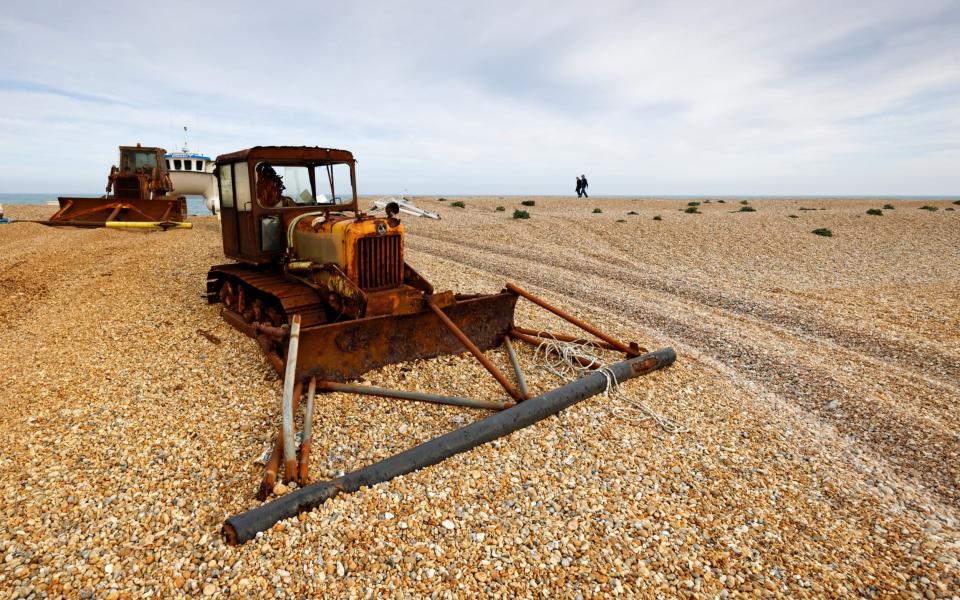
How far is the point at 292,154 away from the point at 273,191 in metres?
0.73

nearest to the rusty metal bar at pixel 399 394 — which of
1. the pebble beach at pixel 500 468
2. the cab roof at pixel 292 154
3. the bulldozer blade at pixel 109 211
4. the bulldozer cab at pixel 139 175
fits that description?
the pebble beach at pixel 500 468

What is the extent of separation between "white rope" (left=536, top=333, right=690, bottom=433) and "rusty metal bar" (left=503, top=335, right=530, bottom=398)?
1.64 ft

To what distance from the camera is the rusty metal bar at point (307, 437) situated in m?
4.45

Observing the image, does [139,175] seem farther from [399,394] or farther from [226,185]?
[399,394]

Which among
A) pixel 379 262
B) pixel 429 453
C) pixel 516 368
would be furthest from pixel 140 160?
pixel 429 453

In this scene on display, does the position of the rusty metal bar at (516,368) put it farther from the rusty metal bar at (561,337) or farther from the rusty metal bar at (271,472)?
the rusty metal bar at (271,472)

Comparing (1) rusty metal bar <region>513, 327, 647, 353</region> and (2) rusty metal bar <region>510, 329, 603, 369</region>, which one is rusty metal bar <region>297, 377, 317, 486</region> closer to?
(2) rusty metal bar <region>510, 329, 603, 369</region>

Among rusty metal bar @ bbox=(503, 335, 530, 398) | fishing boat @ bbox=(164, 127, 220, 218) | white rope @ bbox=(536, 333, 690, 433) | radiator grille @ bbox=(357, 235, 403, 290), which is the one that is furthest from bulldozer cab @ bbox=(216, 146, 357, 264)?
fishing boat @ bbox=(164, 127, 220, 218)

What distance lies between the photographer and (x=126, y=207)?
2083 cm

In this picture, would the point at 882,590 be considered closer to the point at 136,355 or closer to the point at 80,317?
the point at 136,355

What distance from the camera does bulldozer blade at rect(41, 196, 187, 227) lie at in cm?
2050

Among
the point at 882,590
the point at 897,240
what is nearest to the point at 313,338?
the point at 882,590

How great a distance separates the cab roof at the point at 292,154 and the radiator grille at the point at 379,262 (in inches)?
93.9

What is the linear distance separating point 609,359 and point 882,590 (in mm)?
4355
